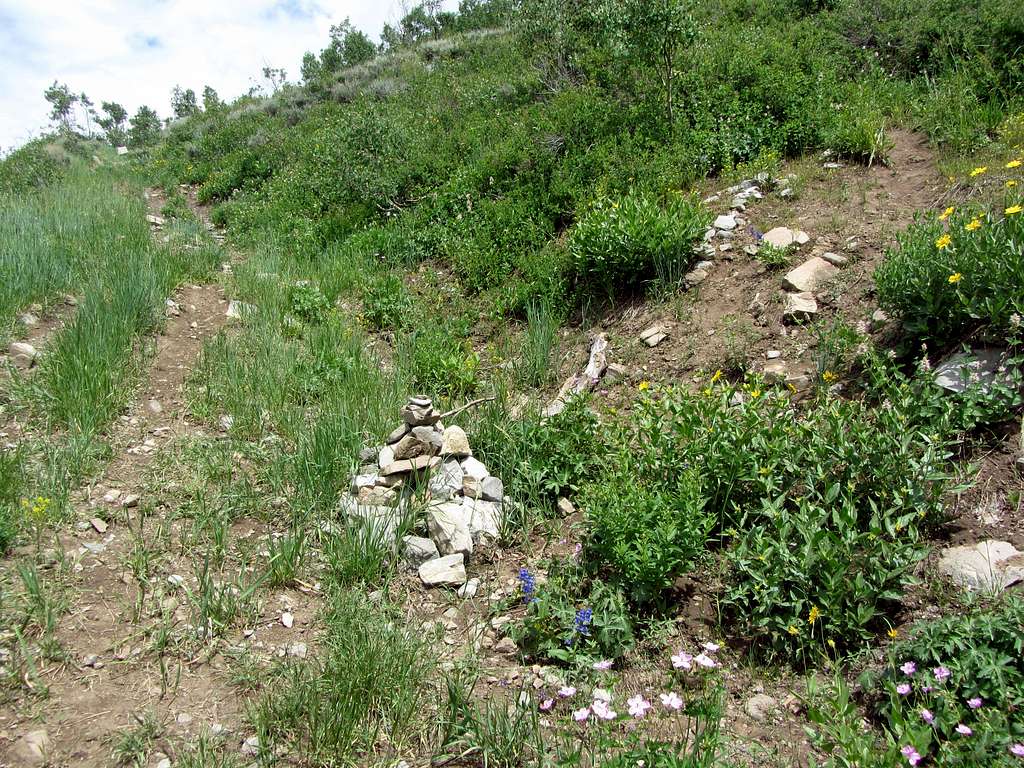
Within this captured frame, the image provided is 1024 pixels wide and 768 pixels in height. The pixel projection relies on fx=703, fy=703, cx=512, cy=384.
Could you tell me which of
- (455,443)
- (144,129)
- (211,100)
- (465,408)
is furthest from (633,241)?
(144,129)

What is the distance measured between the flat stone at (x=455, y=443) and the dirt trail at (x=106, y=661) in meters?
1.63

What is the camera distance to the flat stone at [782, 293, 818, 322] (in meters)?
5.29

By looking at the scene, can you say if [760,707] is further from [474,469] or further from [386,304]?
[386,304]

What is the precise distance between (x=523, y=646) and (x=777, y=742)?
118 cm

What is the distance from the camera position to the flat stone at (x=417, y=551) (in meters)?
3.93

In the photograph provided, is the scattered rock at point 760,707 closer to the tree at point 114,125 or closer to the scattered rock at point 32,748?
the scattered rock at point 32,748

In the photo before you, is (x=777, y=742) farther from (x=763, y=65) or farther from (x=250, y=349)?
(x=763, y=65)

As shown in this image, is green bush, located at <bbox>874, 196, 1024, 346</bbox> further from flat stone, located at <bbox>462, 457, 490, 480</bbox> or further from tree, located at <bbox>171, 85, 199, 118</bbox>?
tree, located at <bbox>171, 85, 199, 118</bbox>

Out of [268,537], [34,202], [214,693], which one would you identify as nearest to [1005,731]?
[214,693]

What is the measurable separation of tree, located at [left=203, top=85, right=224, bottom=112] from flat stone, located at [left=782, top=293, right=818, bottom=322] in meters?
22.8

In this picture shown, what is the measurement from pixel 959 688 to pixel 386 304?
253 inches

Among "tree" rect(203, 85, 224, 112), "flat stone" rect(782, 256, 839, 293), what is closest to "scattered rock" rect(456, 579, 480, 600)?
"flat stone" rect(782, 256, 839, 293)

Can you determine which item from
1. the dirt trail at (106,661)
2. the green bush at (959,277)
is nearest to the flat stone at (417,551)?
the dirt trail at (106,661)

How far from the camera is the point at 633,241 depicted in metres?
6.43
